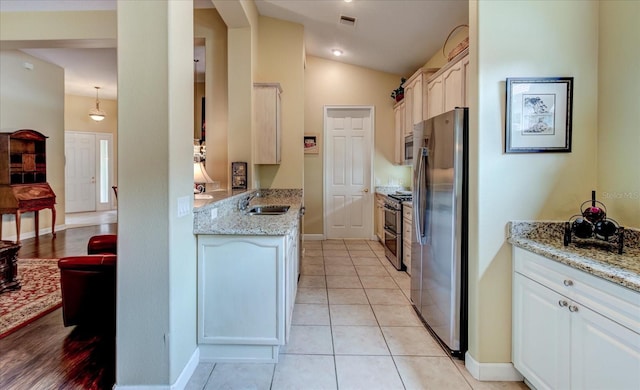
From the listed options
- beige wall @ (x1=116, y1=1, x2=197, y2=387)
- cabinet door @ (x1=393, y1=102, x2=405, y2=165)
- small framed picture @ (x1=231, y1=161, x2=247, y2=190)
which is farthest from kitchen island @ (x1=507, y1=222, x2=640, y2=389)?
cabinet door @ (x1=393, y1=102, x2=405, y2=165)

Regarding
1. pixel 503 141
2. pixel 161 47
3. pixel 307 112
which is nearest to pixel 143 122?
pixel 161 47

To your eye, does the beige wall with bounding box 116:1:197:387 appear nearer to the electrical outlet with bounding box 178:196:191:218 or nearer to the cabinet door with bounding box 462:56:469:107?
the electrical outlet with bounding box 178:196:191:218

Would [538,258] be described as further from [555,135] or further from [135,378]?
[135,378]

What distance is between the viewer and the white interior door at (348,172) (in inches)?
240

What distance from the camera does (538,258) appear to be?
5.95 feet

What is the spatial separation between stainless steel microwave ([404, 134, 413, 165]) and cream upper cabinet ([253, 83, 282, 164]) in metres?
1.93

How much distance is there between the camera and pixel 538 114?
80.0 inches

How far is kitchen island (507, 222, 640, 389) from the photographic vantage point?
4.33ft

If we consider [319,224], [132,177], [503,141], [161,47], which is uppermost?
[161,47]

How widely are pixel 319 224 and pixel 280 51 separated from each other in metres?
3.08

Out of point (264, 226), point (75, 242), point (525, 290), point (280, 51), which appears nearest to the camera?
point (525, 290)

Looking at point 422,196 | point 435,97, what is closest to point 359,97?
point 435,97

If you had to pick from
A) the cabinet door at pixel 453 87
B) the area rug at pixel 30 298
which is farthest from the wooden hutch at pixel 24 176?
the cabinet door at pixel 453 87

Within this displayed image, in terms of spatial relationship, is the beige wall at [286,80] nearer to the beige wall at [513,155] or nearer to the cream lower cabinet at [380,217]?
the cream lower cabinet at [380,217]
